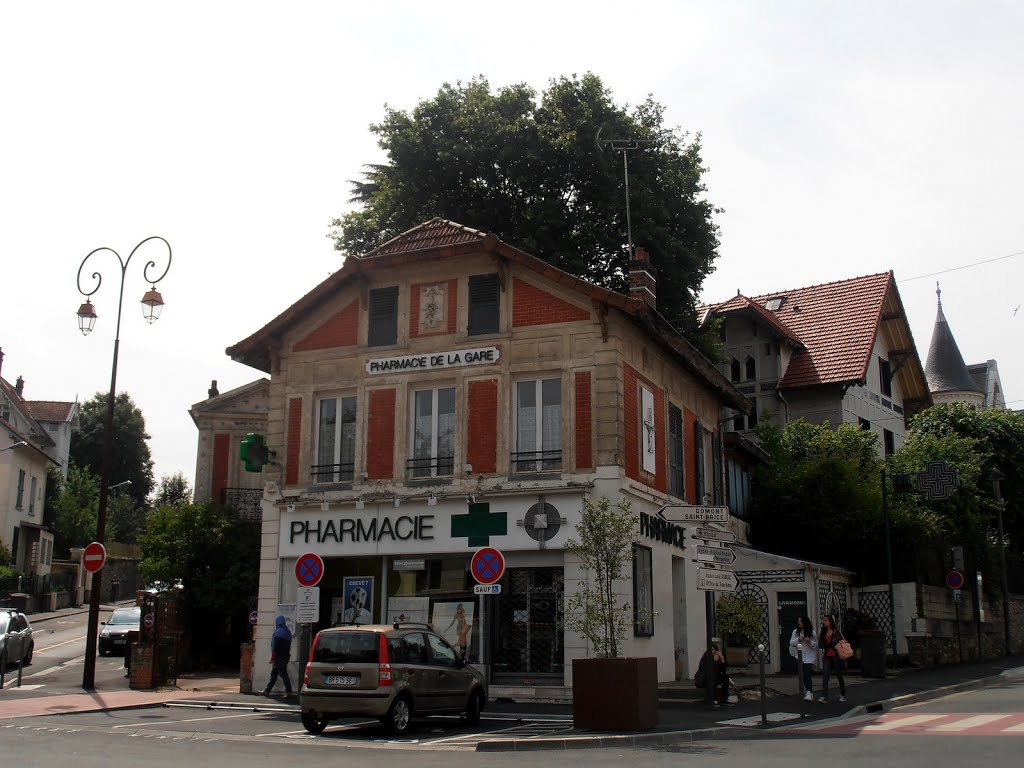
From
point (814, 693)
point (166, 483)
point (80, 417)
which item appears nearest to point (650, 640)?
point (814, 693)

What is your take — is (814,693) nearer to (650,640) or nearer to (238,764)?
(650,640)

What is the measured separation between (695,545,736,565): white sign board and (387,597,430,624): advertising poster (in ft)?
→ 23.6

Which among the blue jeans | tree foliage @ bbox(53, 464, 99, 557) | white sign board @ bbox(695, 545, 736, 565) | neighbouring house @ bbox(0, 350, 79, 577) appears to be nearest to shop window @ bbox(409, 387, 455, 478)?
white sign board @ bbox(695, 545, 736, 565)

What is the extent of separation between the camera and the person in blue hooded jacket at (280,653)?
21.5 m

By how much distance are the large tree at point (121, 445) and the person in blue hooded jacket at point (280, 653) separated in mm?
62806

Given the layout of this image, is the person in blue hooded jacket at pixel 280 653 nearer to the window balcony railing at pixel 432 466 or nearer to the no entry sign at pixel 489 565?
the window balcony railing at pixel 432 466

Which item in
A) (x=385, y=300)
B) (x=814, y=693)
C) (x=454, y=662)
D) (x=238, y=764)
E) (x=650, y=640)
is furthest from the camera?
(x=385, y=300)

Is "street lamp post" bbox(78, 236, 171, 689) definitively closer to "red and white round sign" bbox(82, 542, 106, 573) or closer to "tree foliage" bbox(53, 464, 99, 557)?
"red and white round sign" bbox(82, 542, 106, 573)

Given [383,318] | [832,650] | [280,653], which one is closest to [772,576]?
[832,650]

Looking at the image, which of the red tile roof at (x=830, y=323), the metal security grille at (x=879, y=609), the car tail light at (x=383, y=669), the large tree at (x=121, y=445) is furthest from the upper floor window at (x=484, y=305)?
the large tree at (x=121, y=445)

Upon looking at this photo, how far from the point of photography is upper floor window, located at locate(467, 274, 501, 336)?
22.8 m

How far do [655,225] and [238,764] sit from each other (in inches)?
A: 947

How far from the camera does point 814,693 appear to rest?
20984 mm

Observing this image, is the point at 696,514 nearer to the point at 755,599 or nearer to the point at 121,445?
the point at 755,599
